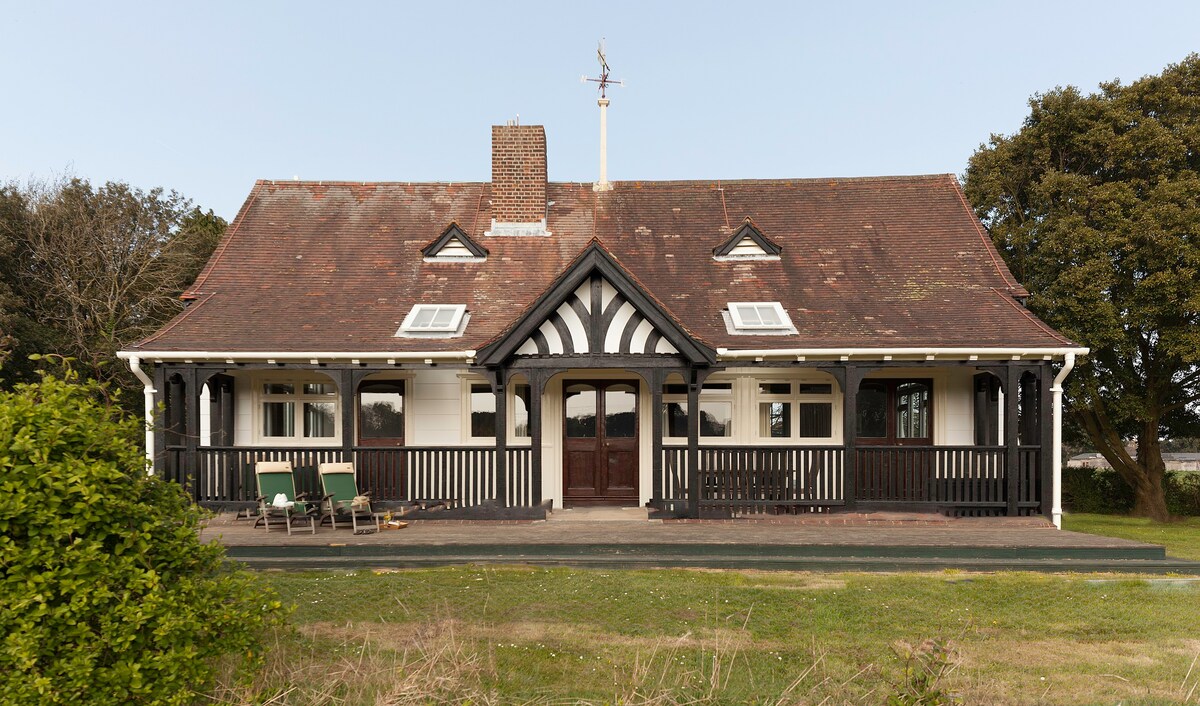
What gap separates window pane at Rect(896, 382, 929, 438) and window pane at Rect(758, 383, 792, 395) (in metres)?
1.91

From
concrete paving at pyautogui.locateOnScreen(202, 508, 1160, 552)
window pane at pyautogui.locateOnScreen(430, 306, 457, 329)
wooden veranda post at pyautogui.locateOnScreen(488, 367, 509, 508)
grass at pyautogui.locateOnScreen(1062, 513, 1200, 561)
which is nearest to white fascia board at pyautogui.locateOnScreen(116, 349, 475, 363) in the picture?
wooden veranda post at pyautogui.locateOnScreen(488, 367, 509, 508)

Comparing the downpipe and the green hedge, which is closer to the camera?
the downpipe

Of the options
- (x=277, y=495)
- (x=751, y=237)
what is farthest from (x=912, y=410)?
(x=277, y=495)

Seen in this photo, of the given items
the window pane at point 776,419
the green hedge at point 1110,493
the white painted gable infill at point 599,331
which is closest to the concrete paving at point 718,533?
the window pane at point 776,419

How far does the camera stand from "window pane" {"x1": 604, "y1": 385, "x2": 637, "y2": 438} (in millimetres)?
12984

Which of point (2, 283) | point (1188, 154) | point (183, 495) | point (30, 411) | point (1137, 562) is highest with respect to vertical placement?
point (1188, 154)

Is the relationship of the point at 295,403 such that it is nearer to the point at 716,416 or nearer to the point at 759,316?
the point at 716,416

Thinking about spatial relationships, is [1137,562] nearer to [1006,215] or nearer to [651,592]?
[651,592]

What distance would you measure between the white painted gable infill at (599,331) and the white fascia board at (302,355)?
117 centimetres

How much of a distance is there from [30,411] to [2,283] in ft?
73.6

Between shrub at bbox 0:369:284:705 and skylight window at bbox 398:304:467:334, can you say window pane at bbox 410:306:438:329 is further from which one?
shrub at bbox 0:369:284:705

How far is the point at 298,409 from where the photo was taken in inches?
518

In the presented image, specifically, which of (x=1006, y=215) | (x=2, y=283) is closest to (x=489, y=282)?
(x=1006, y=215)

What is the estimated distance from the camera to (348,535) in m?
9.95
